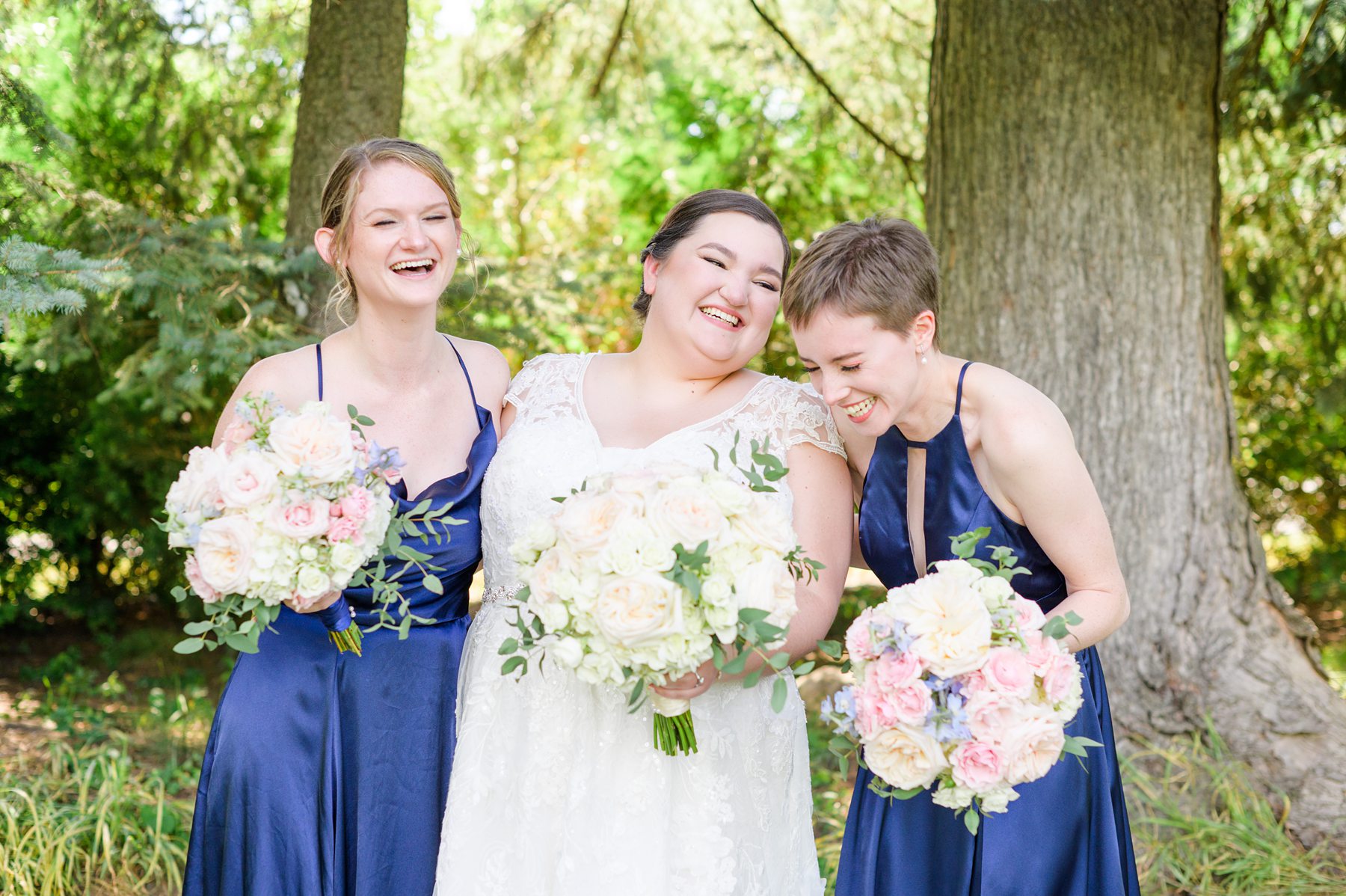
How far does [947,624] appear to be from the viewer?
1.95 meters

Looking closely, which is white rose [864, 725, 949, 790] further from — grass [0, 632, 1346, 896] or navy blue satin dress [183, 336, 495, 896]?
grass [0, 632, 1346, 896]

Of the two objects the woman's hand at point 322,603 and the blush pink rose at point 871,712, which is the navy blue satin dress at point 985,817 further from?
the woman's hand at point 322,603

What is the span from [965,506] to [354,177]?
72.2 inches

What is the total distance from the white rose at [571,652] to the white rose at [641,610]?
0.09 m

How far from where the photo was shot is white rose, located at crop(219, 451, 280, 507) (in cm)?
220

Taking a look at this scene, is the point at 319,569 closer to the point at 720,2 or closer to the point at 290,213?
the point at 290,213

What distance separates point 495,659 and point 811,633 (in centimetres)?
83

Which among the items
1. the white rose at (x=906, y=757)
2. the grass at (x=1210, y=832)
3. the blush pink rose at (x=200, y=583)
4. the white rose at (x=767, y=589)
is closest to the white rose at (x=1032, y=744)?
the white rose at (x=906, y=757)

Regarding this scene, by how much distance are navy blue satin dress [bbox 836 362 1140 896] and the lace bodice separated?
0.25m

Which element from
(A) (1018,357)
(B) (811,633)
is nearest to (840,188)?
(A) (1018,357)

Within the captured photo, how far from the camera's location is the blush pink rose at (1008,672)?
1922 millimetres

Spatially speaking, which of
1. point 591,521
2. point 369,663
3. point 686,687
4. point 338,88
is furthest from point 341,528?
point 338,88

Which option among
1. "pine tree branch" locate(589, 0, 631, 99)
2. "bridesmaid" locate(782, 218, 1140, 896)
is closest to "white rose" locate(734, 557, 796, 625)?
"bridesmaid" locate(782, 218, 1140, 896)

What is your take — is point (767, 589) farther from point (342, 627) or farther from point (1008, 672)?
point (342, 627)
